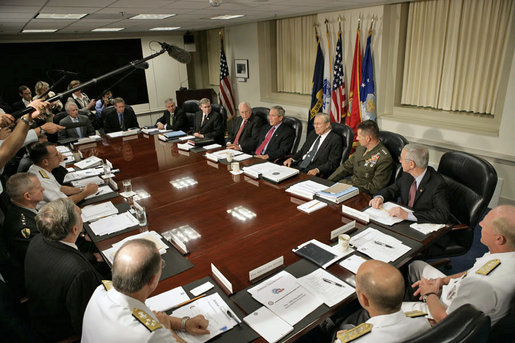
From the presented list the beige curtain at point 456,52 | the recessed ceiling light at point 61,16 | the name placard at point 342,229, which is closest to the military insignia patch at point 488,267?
the name placard at point 342,229

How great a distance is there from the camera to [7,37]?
22.5 ft

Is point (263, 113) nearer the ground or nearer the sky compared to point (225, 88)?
nearer the ground

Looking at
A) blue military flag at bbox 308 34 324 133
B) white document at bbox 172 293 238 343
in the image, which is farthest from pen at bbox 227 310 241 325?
blue military flag at bbox 308 34 324 133

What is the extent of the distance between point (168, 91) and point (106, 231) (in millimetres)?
7209

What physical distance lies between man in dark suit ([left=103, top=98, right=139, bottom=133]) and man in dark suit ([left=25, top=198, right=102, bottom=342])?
4292 millimetres

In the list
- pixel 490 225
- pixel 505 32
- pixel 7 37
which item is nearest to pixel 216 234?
pixel 490 225

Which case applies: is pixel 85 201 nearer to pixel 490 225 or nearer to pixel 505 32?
pixel 490 225

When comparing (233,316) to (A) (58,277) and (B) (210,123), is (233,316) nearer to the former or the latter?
(A) (58,277)

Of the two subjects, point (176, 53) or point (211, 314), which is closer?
point (211, 314)

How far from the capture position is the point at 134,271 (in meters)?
1.40

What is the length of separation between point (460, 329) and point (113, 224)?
216cm

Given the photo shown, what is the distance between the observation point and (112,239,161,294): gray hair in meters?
1.40

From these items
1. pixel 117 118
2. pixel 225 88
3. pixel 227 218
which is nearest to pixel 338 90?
pixel 225 88

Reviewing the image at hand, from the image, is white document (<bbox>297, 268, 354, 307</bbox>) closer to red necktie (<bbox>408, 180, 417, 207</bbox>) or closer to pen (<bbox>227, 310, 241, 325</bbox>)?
pen (<bbox>227, 310, 241, 325</bbox>)
